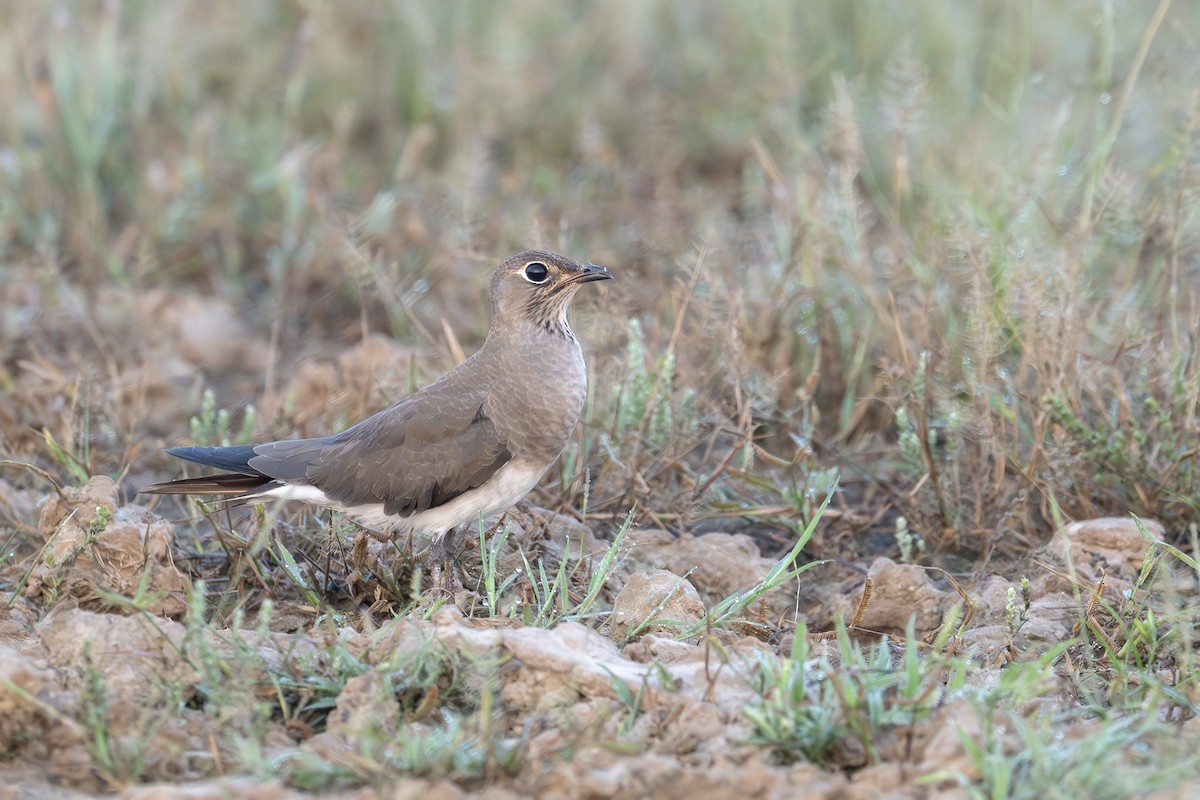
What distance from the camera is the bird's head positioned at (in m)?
4.52

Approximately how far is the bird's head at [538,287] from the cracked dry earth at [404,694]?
3.35 ft

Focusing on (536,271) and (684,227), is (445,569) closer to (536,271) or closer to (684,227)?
(536,271)

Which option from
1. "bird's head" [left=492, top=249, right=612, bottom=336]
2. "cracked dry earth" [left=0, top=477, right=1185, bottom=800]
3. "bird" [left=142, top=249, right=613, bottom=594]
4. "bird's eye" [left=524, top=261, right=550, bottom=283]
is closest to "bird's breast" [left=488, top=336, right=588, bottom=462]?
"bird" [left=142, top=249, right=613, bottom=594]

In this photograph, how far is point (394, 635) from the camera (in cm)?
336

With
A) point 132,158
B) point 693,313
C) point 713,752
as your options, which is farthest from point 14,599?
point 132,158

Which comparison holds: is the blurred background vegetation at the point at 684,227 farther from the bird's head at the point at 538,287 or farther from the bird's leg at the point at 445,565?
the bird's leg at the point at 445,565

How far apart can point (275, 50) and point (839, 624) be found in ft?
19.1

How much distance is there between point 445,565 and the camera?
4254 mm

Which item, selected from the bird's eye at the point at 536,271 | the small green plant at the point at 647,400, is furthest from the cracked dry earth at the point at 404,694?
the bird's eye at the point at 536,271

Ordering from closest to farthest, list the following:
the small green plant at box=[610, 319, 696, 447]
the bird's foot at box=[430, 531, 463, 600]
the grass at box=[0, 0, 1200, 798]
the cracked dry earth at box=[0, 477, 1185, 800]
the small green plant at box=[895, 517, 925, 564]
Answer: the cracked dry earth at box=[0, 477, 1185, 800], the grass at box=[0, 0, 1200, 798], the bird's foot at box=[430, 531, 463, 600], the small green plant at box=[895, 517, 925, 564], the small green plant at box=[610, 319, 696, 447]

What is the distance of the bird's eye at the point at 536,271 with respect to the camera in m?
4.55

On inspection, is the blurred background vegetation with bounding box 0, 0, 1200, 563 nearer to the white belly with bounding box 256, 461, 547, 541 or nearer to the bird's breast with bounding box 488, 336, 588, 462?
the bird's breast with bounding box 488, 336, 588, 462

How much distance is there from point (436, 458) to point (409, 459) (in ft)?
0.28

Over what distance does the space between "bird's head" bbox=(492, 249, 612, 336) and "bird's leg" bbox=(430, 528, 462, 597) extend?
2.30 feet
